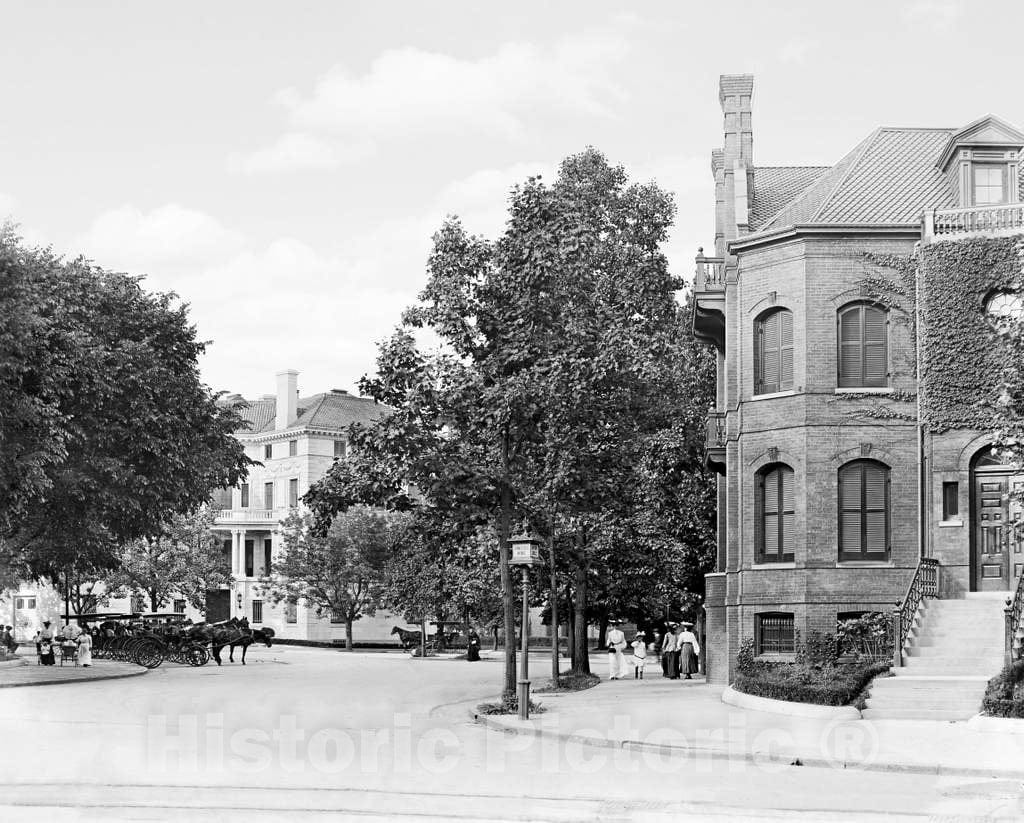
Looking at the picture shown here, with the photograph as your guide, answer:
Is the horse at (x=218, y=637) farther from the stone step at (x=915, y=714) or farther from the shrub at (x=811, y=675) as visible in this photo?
the stone step at (x=915, y=714)

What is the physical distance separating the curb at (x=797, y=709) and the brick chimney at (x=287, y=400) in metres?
75.2

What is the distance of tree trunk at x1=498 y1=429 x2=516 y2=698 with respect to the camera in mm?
25953

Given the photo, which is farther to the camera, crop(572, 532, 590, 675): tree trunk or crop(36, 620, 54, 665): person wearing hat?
crop(36, 620, 54, 665): person wearing hat

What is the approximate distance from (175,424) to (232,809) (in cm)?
2879

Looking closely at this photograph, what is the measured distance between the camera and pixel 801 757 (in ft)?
57.2

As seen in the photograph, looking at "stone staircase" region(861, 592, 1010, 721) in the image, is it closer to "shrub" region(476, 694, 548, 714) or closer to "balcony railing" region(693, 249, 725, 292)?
"shrub" region(476, 694, 548, 714)

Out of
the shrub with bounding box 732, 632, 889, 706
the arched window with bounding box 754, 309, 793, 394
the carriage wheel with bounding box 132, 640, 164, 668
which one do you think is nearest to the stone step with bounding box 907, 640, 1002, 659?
the shrub with bounding box 732, 632, 889, 706

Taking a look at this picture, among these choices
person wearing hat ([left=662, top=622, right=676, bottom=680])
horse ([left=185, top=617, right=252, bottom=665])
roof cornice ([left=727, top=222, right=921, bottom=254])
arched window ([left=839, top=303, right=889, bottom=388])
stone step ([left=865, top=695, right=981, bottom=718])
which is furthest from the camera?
horse ([left=185, top=617, right=252, bottom=665])

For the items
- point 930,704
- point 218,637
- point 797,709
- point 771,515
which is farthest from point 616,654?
point 930,704

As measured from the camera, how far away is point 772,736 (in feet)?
66.4

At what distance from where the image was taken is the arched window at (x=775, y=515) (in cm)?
3184

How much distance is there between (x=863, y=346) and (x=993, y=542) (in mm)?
4812

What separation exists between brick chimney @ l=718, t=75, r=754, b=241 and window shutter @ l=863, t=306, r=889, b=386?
428cm

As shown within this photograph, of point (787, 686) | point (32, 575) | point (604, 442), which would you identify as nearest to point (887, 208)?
point (604, 442)
